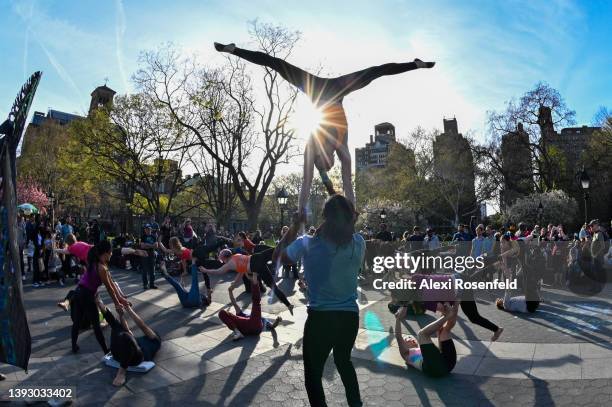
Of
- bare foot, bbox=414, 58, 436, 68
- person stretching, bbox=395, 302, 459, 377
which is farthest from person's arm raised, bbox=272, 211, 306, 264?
person stretching, bbox=395, 302, 459, 377

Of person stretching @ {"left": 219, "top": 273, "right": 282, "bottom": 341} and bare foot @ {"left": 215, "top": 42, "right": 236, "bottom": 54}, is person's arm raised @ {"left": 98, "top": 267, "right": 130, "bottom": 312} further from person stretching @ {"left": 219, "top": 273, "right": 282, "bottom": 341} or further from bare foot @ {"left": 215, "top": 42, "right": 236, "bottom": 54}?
bare foot @ {"left": 215, "top": 42, "right": 236, "bottom": 54}

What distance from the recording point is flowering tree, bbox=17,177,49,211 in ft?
138

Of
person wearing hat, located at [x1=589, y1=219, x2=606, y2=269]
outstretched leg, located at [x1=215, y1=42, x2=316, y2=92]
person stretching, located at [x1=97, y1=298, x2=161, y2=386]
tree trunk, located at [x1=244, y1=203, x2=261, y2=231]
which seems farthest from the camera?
tree trunk, located at [x1=244, y1=203, x2=261, y2=231]

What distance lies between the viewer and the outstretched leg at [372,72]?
4.57 m

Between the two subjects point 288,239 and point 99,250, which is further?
point 99,250

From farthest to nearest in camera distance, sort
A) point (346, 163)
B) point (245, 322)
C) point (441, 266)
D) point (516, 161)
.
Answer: point (516, 161), point (441, 266), point (245, 322), point (346, 163)

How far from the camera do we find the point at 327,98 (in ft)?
15.0

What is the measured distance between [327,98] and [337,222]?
1.92 m

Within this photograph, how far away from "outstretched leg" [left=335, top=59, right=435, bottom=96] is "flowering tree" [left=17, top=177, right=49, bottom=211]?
46.0 metres

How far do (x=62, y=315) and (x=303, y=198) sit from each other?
8389 millimetres

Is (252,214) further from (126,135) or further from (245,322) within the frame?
(245,322)

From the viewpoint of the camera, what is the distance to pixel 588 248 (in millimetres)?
12492

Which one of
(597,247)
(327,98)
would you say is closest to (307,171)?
(327,98)

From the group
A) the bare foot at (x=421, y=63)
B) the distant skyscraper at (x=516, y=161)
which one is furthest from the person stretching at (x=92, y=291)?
the distant skyscraper at (x=516, y=161)
